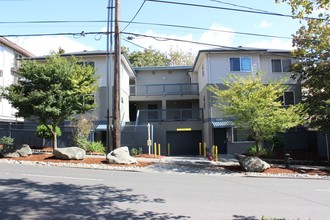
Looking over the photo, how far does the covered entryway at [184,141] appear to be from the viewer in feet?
94.5

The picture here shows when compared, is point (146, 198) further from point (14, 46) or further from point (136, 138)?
point (14, 46)

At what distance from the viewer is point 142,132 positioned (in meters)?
23.0

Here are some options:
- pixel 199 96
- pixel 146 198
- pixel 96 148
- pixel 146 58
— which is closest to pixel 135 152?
pixel 96 148

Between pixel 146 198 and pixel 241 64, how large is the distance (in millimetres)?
19526

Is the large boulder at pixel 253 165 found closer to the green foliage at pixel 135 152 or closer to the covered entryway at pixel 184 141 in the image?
the green foliage at pixel 135 152

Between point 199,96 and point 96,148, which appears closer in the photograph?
point 96,148

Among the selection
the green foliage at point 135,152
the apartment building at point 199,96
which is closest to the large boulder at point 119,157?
the green foliage at point 135,152

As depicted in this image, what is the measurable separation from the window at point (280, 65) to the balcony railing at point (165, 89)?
26.8 ft

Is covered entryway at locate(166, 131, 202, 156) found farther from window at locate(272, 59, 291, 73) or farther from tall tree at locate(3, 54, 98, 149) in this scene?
tall tree at locate(3, 54, 98, 149)

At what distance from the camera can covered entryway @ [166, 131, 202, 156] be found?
1134 inches

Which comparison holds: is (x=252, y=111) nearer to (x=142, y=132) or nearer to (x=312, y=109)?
(x=312, y=109)

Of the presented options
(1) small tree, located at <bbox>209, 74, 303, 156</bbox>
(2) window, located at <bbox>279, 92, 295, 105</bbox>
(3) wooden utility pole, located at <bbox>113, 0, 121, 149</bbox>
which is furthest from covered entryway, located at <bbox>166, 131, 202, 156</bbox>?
(1) small tree, located at <bbox>209, 74, 303, 156</bbox>

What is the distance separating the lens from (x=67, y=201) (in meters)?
7.62

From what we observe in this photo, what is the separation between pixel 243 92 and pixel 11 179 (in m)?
11.6
